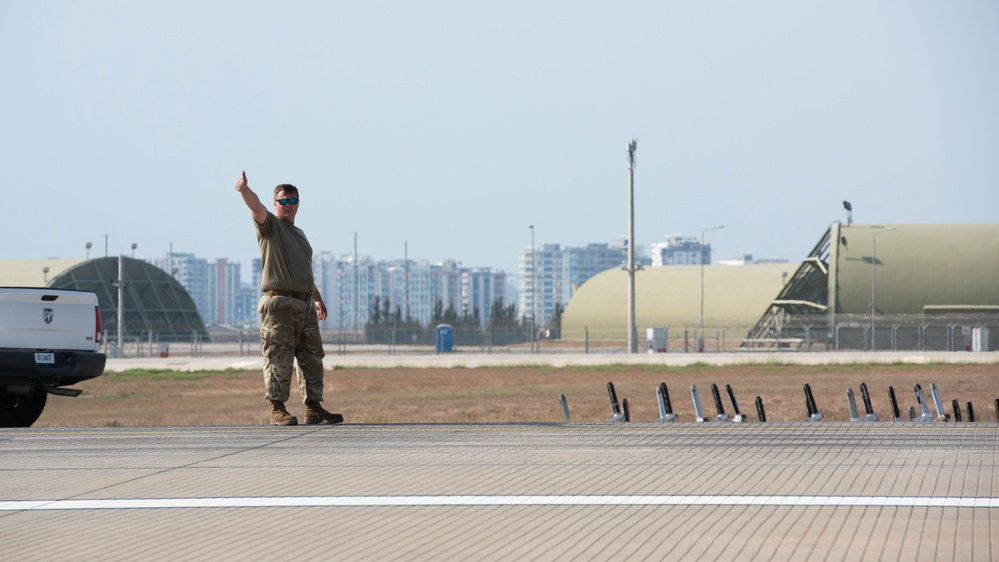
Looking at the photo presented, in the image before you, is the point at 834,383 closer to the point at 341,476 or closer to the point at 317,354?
the point at 317,354

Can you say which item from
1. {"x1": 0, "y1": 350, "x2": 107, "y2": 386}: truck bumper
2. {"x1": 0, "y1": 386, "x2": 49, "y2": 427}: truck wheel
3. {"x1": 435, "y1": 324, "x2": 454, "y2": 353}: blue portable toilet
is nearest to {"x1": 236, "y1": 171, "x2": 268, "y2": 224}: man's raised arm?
{"x1": 0, "y1": 350, "x2": 107, "y2": 386}: truck bumper

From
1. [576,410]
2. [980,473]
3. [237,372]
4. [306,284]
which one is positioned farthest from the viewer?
[237,372]

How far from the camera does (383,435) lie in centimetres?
1042

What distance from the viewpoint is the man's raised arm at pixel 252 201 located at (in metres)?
10.8

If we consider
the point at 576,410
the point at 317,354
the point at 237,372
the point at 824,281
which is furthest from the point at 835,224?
the point at 317,354

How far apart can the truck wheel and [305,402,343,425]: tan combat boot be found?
318cm

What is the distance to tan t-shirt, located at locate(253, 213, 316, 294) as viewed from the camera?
1123 cm

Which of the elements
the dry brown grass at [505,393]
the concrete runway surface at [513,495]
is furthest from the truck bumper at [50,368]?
the dry brown grass at [505,393]

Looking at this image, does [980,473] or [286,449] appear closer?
[980,473]

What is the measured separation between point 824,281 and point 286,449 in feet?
234

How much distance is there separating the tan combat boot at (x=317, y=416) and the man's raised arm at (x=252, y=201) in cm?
176

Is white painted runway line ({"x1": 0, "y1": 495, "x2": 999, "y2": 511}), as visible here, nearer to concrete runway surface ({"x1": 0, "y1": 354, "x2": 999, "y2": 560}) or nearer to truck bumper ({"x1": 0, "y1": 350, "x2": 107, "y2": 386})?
concrete runway surface ({"x1": 0, "y1": 354, "x2": 999, "y2": 560})

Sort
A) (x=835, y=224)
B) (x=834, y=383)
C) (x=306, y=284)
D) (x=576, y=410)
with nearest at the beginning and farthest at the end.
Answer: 1. (x=306, y=284)
2. (x=576, y=410)
3. (x=834, y=383)
4. (x=835, y=224)

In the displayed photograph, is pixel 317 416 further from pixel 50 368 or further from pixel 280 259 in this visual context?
pixel 50 368
